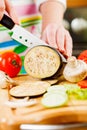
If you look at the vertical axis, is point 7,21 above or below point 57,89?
above

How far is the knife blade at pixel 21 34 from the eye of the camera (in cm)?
122

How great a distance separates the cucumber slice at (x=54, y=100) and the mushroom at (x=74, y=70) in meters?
0.16

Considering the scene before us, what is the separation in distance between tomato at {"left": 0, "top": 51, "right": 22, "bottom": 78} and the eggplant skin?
71mm

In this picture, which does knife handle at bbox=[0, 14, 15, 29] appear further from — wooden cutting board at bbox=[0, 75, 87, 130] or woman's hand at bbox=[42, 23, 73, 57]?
wooden cutting board at bbox=[0, 75, 87, 130]

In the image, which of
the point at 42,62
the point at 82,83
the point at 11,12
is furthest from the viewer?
the point at 11,12

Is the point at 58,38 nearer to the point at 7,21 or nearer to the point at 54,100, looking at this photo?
the point at 7,21

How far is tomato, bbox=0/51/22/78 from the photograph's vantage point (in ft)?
4.14

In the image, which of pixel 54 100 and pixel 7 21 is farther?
pixel 7 21

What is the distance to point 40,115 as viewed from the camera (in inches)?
34.0

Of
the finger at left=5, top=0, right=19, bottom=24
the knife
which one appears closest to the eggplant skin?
the knife

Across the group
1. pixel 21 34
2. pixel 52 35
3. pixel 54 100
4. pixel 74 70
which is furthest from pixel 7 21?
pixel 54 100

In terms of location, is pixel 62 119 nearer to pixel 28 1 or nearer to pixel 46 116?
pixel 46 116

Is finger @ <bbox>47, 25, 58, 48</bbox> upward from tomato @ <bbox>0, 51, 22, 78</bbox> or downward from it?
upward

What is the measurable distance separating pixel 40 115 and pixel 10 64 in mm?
440
